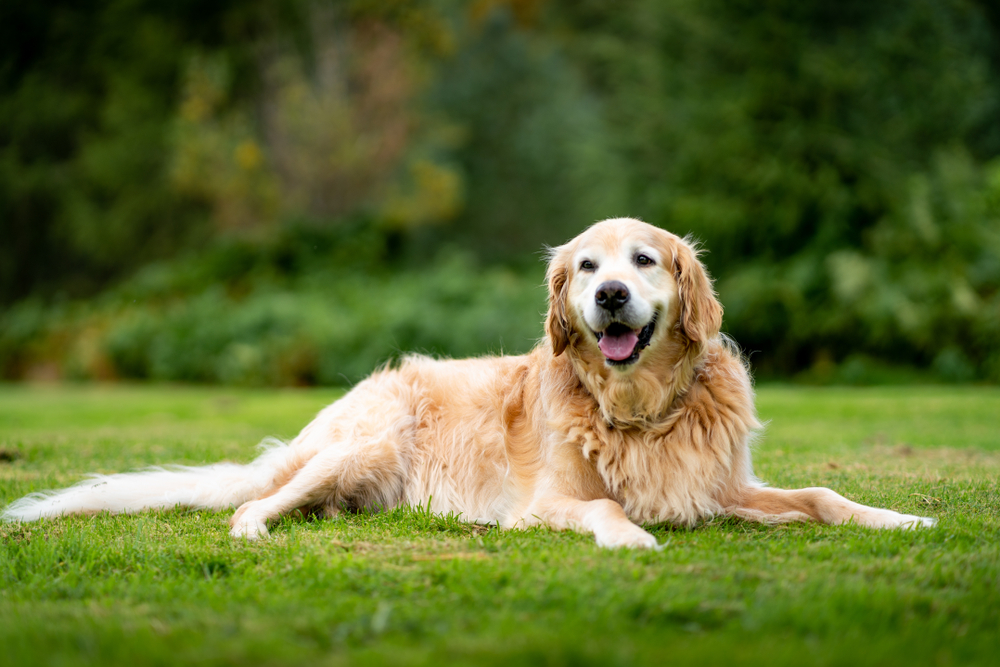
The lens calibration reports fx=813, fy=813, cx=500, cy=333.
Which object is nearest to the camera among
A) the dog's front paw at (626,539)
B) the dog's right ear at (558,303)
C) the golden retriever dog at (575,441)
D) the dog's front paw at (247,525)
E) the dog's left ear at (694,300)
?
the dog's front paw at (626,539)

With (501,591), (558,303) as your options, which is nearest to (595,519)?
(501,591)

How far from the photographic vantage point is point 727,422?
12.7ft

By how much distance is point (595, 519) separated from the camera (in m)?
3.43

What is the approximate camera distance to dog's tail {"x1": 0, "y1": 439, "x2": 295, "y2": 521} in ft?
13.6

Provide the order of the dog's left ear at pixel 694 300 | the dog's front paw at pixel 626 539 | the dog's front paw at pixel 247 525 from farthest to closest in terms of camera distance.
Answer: the dog's left ear at pixel 694 300, the dog's front paw at pixel 247 525, the dog's front paw at pixel 626 539

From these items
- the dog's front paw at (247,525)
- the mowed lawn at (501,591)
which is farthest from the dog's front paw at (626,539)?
the dog's front paw at (247,525)

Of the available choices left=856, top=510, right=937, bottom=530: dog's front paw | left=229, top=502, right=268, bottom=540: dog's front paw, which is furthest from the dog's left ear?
left=229, top=502, right=268, bottom=540: dog's front paw

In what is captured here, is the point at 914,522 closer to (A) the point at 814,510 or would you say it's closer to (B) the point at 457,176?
(A) the point at 814,510

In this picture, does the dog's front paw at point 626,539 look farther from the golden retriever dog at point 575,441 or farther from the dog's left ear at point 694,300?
the dog's left ear at point 694,300

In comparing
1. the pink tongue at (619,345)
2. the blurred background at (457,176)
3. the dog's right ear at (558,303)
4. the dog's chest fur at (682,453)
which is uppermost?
the blurred background at (457,176)

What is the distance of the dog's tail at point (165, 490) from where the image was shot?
4156 mm

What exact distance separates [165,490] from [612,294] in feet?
8.71

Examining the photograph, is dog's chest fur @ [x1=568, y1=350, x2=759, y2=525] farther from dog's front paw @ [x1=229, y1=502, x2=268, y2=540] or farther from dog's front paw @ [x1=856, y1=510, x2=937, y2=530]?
dog's front paw @ [x1=229, y1=502, x2=268, y2=540]

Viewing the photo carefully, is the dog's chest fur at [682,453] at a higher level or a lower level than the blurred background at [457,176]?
lower
